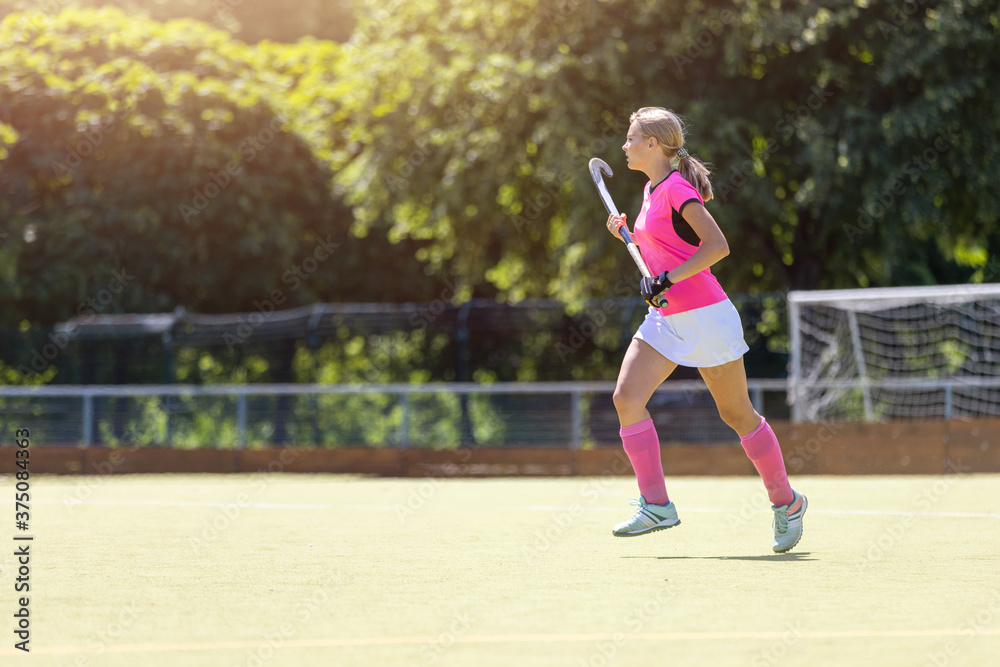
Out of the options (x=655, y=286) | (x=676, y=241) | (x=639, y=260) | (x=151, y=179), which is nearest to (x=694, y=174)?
(x=676, y=241)

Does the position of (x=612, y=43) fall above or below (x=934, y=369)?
above

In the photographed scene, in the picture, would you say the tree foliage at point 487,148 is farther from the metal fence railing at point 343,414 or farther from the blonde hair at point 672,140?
the blonde hair at point 672,140

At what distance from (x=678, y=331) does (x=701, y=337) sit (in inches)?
4.9

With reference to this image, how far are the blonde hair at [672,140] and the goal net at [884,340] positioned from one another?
28.0ft

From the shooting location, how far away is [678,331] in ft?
21.3

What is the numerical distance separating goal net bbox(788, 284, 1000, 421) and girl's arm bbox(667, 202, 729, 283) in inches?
346

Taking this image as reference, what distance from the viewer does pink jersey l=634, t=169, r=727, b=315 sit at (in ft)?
21.2

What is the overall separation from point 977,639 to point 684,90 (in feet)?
48.2

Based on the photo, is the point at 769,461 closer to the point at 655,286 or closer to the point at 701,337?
the point at 701,337

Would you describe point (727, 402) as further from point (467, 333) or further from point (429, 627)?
point (467, 333)

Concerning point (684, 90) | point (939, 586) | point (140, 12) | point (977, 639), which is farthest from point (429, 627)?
point (140, 12)

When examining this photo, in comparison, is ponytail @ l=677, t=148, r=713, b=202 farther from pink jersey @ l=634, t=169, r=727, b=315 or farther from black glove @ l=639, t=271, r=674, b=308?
black glove @ l=639, t=271, r=674, b=308

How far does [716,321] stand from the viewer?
6.44 meters

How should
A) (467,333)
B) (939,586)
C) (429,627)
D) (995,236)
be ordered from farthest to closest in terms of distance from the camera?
1. (995,236)
2. (467,333)
3. (939,586)
4. (429,627)
